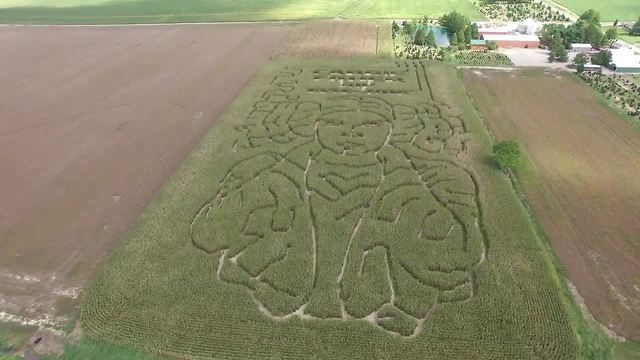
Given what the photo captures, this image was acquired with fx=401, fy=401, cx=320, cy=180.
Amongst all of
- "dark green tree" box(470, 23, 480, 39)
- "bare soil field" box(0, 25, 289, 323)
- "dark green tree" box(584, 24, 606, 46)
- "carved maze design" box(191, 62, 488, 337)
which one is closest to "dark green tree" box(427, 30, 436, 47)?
"dark green tree" box(470, 23, 480, 39)

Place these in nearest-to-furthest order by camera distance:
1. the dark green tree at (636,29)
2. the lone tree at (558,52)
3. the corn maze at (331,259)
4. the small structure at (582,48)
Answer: the corn maze at (331,259) < the lone tree at (558,52) < the small structure at (582,48) < the dark green tree at (636,29)

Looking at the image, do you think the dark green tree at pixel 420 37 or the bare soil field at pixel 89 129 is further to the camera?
the dark green tree at pixel 420 37

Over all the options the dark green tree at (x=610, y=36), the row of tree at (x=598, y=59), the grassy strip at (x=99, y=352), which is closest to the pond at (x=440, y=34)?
the row of tree at (x=598, y=59)

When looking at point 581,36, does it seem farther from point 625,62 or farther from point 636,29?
point 636,29

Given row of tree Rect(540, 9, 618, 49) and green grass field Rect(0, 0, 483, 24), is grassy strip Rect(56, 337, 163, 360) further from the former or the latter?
green grass field Rect(0, 0, 483, 24)

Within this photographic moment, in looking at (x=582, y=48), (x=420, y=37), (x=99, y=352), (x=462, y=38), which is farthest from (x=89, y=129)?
(x=582, y=48)

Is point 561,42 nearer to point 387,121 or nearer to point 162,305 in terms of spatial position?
point 387,121

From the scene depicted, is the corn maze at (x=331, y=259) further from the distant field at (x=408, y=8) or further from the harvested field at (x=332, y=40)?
the distant field at (x=408, y=8)
